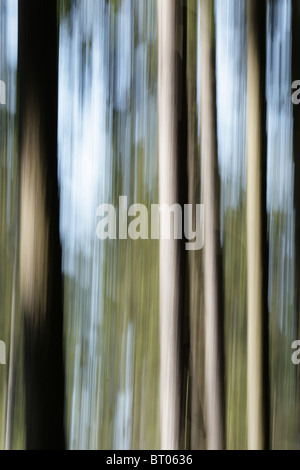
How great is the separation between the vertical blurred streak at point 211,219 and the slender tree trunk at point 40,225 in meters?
0.19

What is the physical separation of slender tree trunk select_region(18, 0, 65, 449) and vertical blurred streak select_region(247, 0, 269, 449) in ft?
0.82

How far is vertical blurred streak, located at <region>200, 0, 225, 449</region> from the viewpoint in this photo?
684 millimetres

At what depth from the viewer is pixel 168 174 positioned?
679 millimetres

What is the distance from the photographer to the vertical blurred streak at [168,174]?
2.21 ft

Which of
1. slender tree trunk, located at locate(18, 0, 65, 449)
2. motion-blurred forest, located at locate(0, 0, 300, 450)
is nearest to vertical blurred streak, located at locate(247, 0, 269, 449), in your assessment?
motion-blurred forest, located at locate(0, 0, 300, 450)

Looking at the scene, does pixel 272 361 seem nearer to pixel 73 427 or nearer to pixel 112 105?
pixel 73 427

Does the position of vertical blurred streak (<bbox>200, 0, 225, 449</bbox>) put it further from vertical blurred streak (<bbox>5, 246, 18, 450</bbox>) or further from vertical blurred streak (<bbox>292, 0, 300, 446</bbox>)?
vertical blurred streak (<bbox>5, 246, 18, 450</bbox>)

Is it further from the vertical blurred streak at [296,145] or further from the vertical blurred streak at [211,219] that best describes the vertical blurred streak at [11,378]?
the vertical blurred streak at [296,145]

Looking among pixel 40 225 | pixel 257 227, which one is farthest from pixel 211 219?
pixel 40 225

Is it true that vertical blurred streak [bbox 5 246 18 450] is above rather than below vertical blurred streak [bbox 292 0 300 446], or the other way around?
below

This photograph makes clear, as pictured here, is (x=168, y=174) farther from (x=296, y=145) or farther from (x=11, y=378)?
(x=11, y=378)

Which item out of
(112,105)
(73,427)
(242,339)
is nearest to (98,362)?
(73,427)

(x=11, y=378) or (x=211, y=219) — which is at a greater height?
(x=211, y=219)

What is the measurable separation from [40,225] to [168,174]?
17 cm
